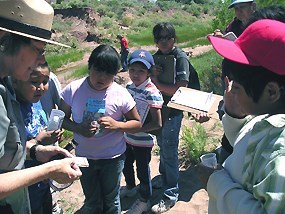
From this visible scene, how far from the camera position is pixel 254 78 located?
146cm

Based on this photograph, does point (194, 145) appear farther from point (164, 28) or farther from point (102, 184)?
point (102, 184)

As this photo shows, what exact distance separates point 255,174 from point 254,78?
0.38 meters

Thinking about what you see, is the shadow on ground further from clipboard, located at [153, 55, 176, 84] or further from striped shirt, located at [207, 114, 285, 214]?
striped shirt, located at [207, 114, 285, 214]

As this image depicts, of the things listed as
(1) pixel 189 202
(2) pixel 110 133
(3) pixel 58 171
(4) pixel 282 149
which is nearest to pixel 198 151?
(1) pixel 189 202

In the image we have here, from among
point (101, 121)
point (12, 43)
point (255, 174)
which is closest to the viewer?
point (255, 174)

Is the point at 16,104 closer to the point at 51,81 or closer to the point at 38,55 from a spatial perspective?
the point at 38,55

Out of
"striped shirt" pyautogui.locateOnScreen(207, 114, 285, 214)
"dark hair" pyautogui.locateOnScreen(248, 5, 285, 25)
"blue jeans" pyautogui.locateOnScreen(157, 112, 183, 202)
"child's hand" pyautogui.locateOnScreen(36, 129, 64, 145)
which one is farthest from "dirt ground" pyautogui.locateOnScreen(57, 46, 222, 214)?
"striped shirt" pyautogui.locateOnScreen(207, 114, 285, 214)

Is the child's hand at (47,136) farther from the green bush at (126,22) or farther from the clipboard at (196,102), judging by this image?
the green bush at (126,22)

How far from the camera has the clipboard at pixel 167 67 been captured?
12.2ft

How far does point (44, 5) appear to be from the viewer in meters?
1.84

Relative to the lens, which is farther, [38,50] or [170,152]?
[170,152]

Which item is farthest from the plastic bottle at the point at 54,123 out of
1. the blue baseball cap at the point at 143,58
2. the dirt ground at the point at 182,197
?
the dirt ground at the point at 182,197

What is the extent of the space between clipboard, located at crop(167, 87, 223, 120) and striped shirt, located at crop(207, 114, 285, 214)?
1.38 m

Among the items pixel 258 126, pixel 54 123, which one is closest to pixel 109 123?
pixel 54 123
